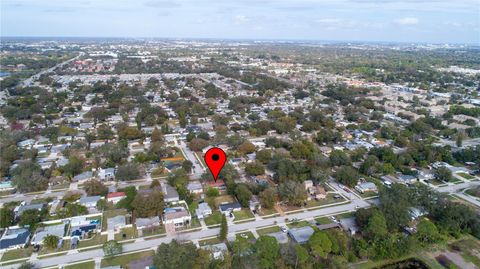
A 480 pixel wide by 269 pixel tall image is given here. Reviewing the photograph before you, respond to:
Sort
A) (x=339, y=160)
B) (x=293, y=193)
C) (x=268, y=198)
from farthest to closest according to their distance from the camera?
(x=339, y=160), (x=293, y=193), (x=268, y=198)

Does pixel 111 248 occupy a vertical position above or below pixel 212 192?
above

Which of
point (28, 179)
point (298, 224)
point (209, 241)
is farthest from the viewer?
point (28, 179)

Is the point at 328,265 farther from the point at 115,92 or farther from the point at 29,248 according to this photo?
the point at 115,92

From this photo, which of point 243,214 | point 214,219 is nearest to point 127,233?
point 214,219

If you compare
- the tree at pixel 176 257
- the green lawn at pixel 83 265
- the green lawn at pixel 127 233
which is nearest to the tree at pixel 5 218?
the green lawn at pixel 83 265

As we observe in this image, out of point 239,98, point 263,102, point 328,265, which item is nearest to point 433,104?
point 263,102

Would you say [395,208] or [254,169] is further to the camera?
[254,169]

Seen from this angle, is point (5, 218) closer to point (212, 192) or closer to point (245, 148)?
point (212, 192)
